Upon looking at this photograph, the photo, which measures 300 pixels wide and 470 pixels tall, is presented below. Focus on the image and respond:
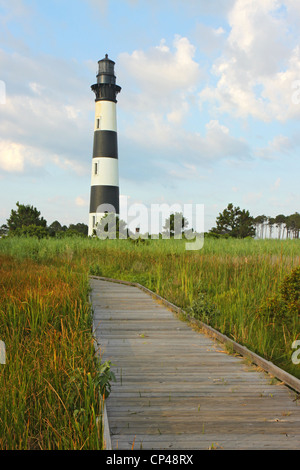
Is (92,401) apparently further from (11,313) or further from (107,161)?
(107,161)

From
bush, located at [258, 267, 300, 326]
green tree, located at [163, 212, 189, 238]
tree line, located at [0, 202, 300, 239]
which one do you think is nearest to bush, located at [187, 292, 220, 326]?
bush, located at [258, 267, 300, 326]

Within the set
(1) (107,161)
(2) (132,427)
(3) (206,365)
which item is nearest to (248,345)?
(3) (206,365)

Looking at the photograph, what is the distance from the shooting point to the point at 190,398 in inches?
130

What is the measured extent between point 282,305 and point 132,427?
10.7 ft

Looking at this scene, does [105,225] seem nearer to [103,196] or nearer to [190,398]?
[103,196]

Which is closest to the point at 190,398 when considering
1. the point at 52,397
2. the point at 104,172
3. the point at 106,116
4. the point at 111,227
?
the point at 52,397

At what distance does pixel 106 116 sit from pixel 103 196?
237 inches

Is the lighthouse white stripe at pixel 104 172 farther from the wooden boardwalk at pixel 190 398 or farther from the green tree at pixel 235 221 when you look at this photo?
the wooden boardwalk at pixel 190 398

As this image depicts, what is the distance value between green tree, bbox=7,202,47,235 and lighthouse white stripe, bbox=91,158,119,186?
18.2ft

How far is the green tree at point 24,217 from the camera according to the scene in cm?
3066

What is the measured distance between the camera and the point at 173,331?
566cm

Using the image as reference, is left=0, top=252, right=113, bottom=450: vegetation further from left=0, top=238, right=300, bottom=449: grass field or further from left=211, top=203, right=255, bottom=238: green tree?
left=211, top=203, right=255, bottom=238: green tree

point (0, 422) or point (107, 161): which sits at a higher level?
point (107, 161)

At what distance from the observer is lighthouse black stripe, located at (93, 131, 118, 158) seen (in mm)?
29000
